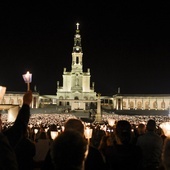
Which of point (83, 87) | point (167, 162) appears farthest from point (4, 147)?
point (83, 87)

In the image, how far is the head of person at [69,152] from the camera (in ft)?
10.1

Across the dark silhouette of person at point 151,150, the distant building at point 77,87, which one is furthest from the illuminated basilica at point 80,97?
the dark silhouette of person at point 151,150

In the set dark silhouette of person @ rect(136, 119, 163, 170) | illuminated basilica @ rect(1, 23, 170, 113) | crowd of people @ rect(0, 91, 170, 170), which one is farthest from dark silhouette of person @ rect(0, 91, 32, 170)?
illuminated basilica @ rect(1, 23, 170, 113)

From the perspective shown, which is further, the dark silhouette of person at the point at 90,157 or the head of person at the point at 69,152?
the dark silhouette of person at the point at 90,157

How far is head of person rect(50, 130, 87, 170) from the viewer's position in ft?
10.1

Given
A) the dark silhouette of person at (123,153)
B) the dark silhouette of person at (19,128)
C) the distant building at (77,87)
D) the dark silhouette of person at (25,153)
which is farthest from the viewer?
the distant building at (77,87)

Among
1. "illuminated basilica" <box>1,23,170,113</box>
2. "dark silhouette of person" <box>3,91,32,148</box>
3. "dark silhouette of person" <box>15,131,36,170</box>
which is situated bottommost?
"dark silhouette of person" <box>15,131,36,170</box>

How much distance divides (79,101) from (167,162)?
10539 centimetres

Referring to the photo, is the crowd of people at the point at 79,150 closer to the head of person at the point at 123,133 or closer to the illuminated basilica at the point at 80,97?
the head of person at the point at 123,133

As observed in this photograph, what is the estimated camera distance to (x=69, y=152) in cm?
307

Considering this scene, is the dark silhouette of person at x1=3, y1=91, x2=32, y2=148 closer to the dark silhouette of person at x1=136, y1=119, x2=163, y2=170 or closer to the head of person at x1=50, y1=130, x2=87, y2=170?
the head of person at x1=50, y1=130, x2=87, y2=170

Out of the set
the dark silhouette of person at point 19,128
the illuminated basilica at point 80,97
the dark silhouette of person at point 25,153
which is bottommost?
the dark silhouette of person at point 25,153

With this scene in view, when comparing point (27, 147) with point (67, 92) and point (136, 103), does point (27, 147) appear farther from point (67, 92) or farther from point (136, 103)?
point (136, 103)

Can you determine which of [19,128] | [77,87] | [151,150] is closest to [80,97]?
[77,87]
